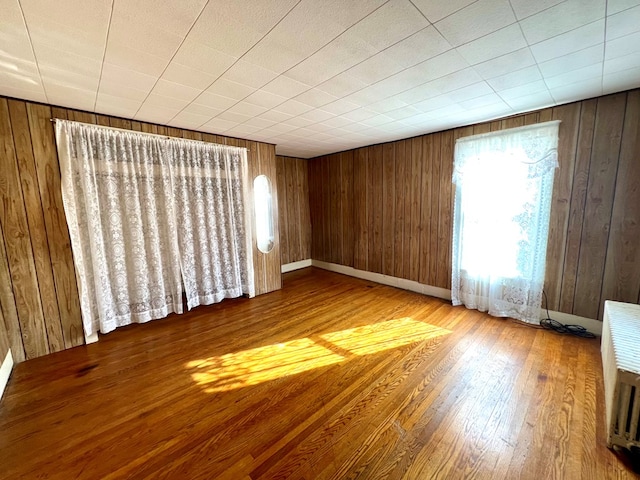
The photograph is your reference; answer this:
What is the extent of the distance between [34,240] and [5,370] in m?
1.13

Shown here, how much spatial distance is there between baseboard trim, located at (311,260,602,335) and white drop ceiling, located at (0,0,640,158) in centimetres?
229

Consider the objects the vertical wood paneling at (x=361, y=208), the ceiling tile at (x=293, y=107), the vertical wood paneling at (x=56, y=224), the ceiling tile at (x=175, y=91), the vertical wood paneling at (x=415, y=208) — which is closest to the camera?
the ceiling tile at (x=175, y=91)

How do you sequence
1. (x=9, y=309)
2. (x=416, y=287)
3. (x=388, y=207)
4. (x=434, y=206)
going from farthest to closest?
1. (x=388, y=207)
2. (x=416, y=287)
3. (x=434, y=206)
4. (x=9, y=309)

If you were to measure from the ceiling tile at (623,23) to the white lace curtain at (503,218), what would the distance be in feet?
4.50

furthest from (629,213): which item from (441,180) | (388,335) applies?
(388,335)

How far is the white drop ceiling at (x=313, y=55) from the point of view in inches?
51.9

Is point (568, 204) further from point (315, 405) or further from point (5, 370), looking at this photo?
point (5, 370)

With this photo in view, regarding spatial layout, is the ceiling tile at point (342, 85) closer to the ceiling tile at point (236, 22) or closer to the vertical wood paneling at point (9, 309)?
the ceiling tile at point (236, 22)

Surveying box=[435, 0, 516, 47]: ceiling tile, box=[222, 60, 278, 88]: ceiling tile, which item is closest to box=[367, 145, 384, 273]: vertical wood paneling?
box=[222, 60, 278, 88]: ceiling tile

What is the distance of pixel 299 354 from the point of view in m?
2.49

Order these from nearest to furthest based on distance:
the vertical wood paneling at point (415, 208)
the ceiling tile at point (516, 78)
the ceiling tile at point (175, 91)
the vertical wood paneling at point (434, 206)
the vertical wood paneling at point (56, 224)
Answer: the ceiling tile at point (516, 78)
the ceiling tile at point (175, 91)
the vertical wood paneling at point (56, 224)
the vertical wood paneling at point (434, 206)
the vertical wood paneling at point (415, 208)

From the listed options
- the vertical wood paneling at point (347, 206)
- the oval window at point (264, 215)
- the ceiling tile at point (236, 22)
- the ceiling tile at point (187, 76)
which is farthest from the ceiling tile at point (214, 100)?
the vertical wood paneling at point (347, 206)

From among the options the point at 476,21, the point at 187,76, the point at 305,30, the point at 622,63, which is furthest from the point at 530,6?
the point at 187,76

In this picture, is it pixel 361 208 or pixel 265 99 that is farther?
pixel 361 208
